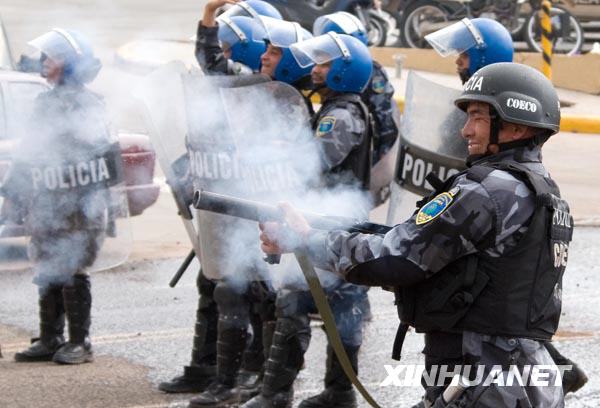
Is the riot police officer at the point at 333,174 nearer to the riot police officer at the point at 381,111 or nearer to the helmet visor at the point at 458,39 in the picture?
the helmet visor at the point at 458,39

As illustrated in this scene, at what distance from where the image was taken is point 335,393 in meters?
5.93

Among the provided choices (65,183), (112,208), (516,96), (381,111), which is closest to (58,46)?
(65,183)

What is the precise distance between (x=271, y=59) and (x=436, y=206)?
258 centimetres

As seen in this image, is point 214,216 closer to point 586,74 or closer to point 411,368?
point 411,368

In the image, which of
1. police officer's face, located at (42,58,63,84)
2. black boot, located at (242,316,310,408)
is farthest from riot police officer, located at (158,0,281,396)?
police officer's face, located at (42,58,63,84)

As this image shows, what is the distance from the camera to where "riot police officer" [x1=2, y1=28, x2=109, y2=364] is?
6.64m

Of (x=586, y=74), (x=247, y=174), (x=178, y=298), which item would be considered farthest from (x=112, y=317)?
(x=586, y=74)

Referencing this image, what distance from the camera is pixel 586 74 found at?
56.3 feet

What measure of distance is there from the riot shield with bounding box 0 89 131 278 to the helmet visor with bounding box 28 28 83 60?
8.2 inches

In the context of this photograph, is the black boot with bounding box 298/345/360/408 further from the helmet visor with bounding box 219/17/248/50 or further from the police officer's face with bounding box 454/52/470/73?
the helmet visor with bounding box 219/17/248/50

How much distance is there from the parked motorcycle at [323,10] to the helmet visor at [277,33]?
11.6m

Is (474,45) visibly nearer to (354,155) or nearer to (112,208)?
(354,155)

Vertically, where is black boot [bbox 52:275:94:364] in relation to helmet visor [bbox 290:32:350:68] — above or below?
below

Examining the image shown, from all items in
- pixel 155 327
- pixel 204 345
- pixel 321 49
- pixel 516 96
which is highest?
pixel 516 96
